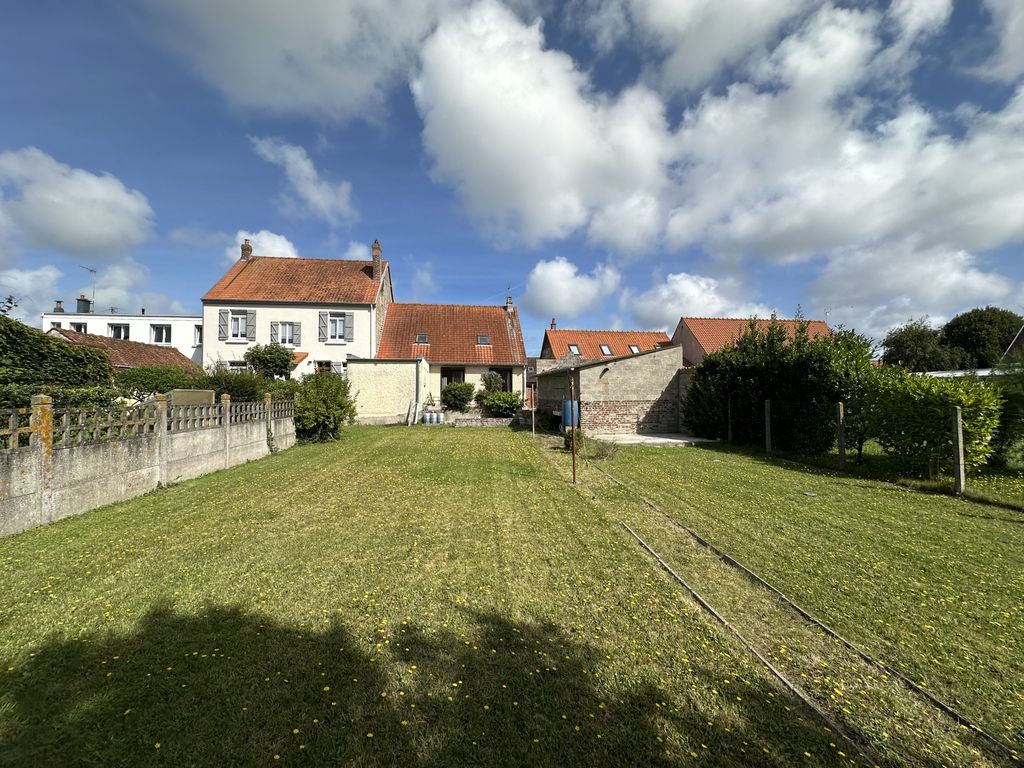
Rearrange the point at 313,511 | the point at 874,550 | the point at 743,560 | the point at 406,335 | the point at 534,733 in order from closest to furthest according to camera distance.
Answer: the point at 534,733 → the point at 743,560 → the point at 874,550 → the point at 313,511 → the point at 406,335

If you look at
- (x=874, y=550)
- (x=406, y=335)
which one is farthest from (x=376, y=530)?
(x=406, y=335)

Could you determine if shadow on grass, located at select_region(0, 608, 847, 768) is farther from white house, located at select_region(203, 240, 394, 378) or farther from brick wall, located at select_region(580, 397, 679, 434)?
white house, located at select_region(203, 240, 394, 378)

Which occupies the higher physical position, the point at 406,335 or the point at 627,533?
the point at 406,335

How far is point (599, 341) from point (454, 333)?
43.1 feet

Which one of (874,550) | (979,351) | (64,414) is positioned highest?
(979,351)

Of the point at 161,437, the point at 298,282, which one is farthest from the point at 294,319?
the point at 161,437

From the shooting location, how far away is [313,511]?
6641 millimetres

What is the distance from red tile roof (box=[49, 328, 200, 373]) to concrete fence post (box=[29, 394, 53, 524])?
569 inches

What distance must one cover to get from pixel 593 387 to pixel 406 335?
48.7ft

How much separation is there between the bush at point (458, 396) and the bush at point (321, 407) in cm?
882

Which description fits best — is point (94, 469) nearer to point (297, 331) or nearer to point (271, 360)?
point (271, 360)

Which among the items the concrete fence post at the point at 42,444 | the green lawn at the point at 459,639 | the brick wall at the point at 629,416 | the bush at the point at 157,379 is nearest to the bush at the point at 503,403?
the brick wall at the point at 629,416

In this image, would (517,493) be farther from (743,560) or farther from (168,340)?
(168,340)

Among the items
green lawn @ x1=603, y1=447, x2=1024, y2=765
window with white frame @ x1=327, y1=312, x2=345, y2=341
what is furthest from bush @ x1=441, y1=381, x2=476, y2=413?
green lawn @ x1=603, y1=447, x2=1024, y2=765
